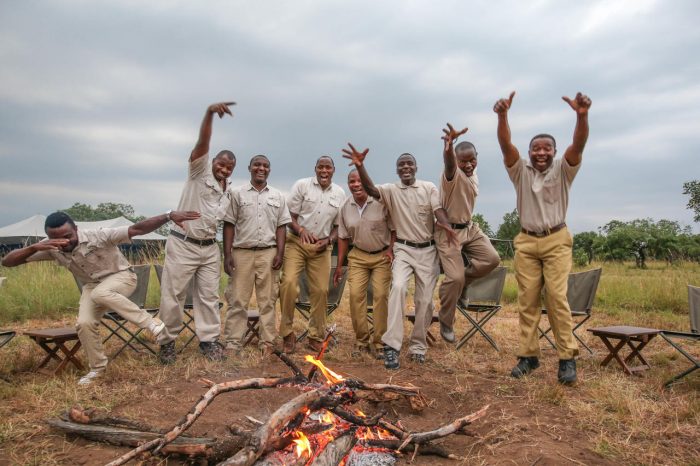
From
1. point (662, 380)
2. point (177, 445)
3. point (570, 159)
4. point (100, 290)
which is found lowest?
point (662, 380)

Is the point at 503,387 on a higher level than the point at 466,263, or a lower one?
lower

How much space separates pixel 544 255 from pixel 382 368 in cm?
180

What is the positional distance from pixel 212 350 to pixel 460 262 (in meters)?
2.74

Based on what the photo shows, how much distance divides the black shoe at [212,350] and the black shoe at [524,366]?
2851 mm

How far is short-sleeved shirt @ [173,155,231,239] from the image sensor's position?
535 centimetres

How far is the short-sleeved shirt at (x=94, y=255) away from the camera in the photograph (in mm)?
4723

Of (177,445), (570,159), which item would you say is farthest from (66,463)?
(570,159)

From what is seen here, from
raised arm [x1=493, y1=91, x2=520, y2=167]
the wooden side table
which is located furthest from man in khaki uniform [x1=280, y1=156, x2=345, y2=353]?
the wooden side table

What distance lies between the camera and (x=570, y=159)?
4418 mm

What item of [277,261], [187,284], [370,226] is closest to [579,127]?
[370,226]

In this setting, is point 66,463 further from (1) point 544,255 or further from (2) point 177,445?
(1) point 544,255

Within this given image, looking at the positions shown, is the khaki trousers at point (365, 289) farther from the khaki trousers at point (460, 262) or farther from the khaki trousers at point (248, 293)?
the khaki trousers at point (248, 293)

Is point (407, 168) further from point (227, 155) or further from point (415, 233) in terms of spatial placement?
point (227, 155)

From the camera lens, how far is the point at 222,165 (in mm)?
5512
